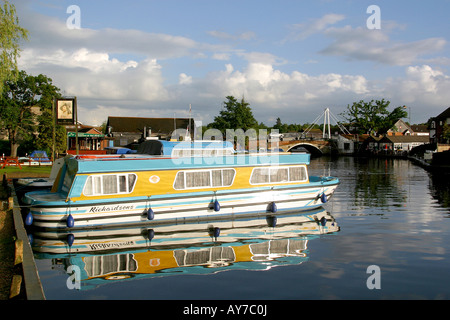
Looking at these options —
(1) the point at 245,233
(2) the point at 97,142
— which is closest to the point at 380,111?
(2) the point at 97,142

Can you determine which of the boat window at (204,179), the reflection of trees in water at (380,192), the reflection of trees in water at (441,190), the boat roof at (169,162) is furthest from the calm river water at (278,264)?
the reflection of trees in water at (441,190)

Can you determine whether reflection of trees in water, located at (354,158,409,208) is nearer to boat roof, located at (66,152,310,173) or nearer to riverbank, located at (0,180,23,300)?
boat roof, located at (66,152,310,173)

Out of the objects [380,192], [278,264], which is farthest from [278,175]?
[380,192]

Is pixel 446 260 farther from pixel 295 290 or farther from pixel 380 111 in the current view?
pixel 380 111

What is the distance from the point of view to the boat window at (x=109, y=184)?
1847cm

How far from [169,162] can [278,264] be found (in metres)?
8.28

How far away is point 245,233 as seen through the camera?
750 inches

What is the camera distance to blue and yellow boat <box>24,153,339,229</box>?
18.2 metres

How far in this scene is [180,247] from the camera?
16.7 metres

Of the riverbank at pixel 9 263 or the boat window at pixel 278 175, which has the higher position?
the boat window at pixel 278 175

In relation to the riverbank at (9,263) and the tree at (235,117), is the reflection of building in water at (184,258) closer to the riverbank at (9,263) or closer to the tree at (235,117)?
the riverbank at (9,263)

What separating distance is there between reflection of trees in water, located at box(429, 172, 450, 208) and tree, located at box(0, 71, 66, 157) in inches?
1853

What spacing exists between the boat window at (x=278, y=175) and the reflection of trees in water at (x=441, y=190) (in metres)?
11.1

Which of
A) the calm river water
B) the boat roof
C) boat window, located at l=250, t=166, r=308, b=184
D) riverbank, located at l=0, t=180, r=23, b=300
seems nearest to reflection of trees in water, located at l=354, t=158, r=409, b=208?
the calm river water
